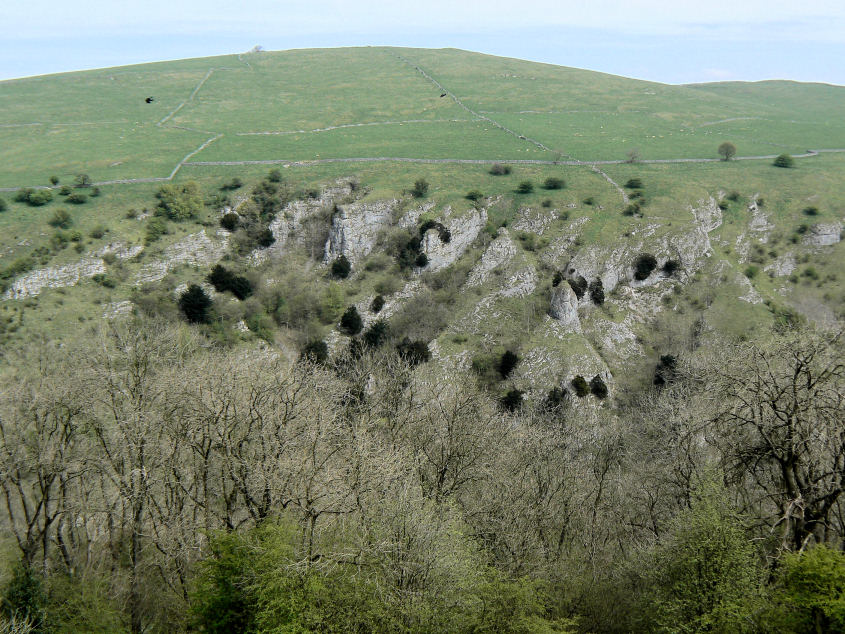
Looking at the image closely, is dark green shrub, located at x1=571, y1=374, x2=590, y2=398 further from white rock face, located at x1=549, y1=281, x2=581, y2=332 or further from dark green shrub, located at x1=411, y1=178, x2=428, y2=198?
dark green shrub, located at x1=411, y1=178, x2=428, y2=198

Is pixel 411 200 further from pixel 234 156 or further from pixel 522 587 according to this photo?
pixel 522 587

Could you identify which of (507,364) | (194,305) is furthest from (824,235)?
(194,305)

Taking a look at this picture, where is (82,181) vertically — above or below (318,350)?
above

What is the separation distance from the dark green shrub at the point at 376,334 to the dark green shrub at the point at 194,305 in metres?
18.3

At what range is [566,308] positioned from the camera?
2392 inches

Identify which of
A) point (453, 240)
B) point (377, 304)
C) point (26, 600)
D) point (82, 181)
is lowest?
point (26, 600)

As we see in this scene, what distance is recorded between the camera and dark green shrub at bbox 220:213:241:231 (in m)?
73.1

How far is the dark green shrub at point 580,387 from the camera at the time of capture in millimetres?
54188

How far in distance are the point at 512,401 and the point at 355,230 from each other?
33.9m

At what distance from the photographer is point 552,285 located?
212ft

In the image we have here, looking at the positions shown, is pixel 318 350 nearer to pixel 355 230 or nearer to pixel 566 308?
pixel 355 230

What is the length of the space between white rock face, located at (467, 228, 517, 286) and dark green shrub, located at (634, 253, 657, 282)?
15.0 metres

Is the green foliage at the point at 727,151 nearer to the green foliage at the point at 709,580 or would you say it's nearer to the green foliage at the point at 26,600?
the green foliage at the point at 709,580

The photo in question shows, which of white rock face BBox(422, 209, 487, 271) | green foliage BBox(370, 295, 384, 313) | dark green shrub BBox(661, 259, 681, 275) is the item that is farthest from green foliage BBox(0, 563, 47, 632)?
dark green shrub BBox(661, 259, 681, 275)
